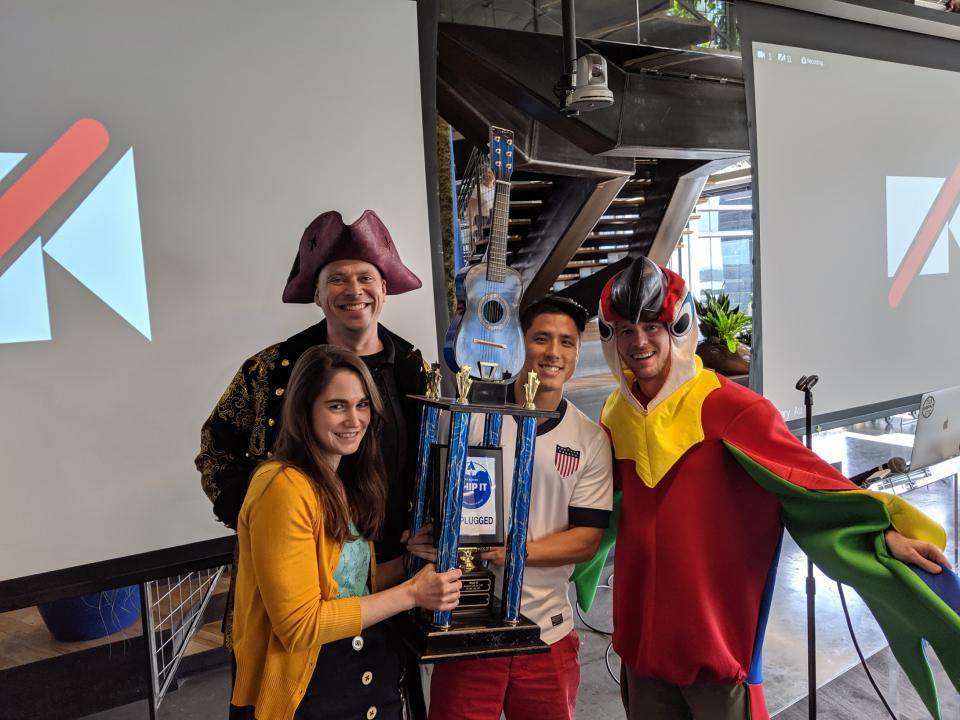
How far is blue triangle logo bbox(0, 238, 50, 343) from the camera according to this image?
207 cm

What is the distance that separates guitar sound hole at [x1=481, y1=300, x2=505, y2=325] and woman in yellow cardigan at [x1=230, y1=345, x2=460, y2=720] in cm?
36

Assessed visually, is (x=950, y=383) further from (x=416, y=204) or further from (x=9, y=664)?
(x=9, y=664)

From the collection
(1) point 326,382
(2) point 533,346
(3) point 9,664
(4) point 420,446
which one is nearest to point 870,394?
(2) point 533,346

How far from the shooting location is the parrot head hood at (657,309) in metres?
1.86

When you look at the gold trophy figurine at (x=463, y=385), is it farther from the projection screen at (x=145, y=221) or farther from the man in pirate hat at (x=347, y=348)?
the projection screen at (x=145, y=221)

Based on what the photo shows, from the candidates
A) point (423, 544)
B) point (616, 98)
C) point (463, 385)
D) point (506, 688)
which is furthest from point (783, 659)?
point (616, 98)

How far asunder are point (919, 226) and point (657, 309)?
329cm

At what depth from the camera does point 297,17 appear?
242cm

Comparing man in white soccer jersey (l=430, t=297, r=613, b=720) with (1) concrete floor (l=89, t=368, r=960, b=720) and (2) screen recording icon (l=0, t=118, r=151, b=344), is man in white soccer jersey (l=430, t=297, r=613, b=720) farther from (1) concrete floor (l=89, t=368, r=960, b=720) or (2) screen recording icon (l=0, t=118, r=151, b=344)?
(1) concrete floor (l=89, t=368, r=960, b=720)

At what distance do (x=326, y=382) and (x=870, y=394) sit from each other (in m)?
3.60

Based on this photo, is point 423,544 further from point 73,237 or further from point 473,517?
point 73,237

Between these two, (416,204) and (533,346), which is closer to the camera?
(533,346)

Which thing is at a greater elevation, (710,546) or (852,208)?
(852,208)

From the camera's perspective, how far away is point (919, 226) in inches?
172
